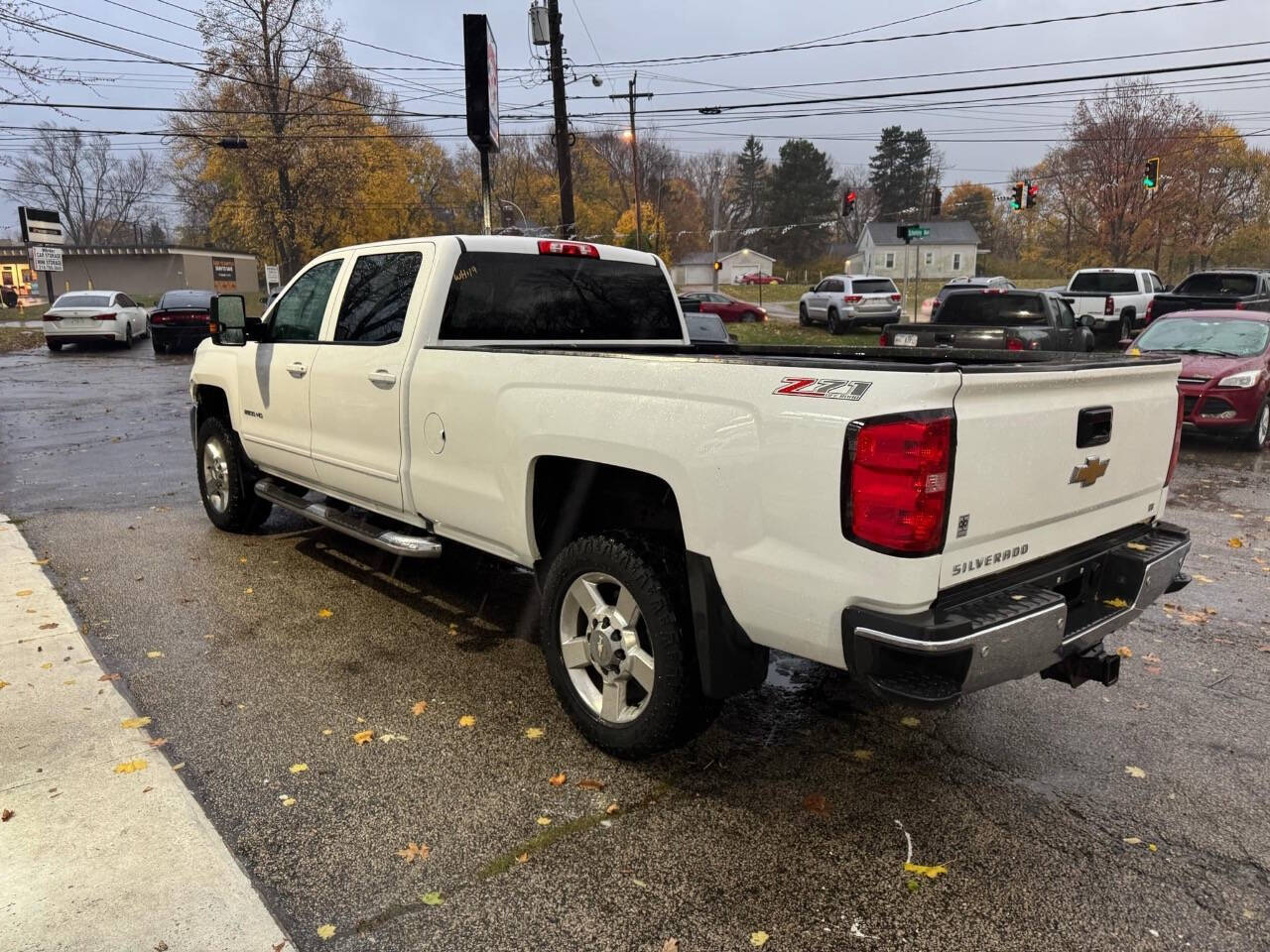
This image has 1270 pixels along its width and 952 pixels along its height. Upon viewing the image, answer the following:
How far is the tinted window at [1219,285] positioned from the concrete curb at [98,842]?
20.2 m

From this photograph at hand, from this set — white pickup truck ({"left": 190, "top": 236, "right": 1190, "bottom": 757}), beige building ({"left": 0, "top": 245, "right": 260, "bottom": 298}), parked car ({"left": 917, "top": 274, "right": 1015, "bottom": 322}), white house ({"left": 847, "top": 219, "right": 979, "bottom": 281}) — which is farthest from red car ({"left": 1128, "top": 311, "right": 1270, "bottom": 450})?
white house ({"left": 847, "top": 219, "right": 979, "bottom": 281})

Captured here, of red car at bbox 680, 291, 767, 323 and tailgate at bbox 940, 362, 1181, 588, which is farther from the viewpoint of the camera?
red car at bbox 680, 291, 767, 323

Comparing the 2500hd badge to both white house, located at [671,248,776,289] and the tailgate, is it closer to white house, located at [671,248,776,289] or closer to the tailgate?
the tailgate

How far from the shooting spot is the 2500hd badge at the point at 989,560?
267 centimetres

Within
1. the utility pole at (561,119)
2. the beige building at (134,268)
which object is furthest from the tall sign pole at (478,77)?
the beige building at (134,268)

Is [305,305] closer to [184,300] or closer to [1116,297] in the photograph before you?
[184,300]

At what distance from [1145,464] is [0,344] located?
32.2 m

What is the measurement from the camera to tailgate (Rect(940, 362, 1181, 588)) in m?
2.60

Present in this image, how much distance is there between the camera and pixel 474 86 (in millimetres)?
12648

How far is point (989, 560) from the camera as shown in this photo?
277 cm

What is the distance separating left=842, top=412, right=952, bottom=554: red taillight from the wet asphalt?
112cm

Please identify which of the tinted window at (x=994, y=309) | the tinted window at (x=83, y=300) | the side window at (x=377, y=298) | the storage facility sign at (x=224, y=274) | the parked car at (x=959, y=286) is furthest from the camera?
the storage facility sign at (x=224, y=274)

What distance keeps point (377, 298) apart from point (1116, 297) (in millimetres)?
23132

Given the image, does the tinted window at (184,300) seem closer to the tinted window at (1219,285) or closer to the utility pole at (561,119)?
the utility pole at (561,119)
